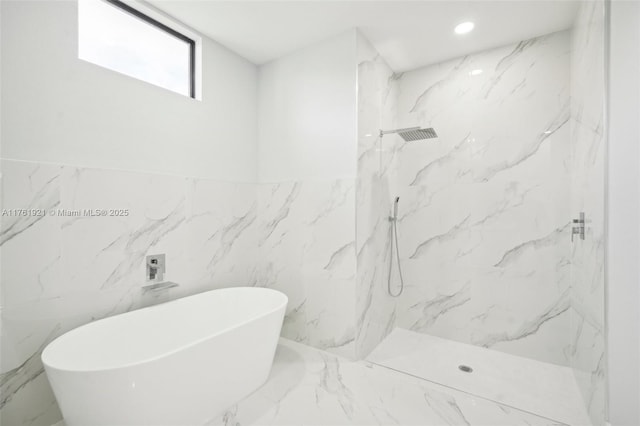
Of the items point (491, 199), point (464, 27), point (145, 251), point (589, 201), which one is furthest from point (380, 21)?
point (145, 251)

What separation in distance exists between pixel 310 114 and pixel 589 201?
197cm

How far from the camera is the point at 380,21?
217 cm

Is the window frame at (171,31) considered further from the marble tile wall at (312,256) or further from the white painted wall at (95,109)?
the marble tile wall at (312,256)

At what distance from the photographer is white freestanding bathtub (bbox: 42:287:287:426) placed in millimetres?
1203

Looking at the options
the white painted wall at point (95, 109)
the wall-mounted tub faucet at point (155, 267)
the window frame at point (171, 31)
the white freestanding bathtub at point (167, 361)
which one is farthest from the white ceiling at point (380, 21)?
the white freestanding bathtub at point (167, 361)

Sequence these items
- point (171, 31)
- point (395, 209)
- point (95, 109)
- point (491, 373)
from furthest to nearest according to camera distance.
→ 1. point (395, 209)
2. point (171, 31)
3. point (491, 373)
4. point (95, 109)

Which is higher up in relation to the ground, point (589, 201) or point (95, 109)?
point (95, 109)

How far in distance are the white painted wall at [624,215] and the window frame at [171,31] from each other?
2.60 metres

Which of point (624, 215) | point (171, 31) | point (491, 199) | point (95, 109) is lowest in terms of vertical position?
point (624, 215)

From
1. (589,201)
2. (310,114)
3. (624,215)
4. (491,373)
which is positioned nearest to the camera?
(624,215)

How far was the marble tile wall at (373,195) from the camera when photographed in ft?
7.67

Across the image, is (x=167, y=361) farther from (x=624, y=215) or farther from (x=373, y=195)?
(x=624, y=215)

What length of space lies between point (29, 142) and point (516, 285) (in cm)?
343

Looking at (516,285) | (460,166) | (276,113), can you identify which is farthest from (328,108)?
(516,285)
